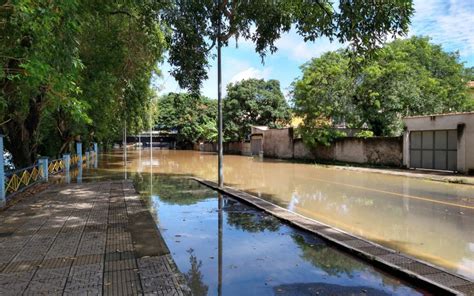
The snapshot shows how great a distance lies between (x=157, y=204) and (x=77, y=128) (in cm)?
1553

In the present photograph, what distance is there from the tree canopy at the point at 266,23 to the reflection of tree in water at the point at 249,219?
4.55 meters

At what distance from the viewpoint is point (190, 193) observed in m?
15.0

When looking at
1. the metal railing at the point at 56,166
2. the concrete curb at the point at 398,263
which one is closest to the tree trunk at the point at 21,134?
the metal railing at the point at 56,166

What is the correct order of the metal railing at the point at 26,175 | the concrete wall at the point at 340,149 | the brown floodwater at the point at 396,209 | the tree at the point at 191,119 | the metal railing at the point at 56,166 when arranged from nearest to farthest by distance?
the brown floodwater at the point at 396,209
the metal railing at the point at 26,175
the metal railing at the point at 56,166
the concrete wall at the point at 340,149
the tree at the point at 191,119

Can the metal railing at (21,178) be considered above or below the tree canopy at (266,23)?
below

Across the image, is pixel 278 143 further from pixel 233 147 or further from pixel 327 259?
pixel 327 259

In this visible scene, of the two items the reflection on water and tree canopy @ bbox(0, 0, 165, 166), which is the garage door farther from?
tree canopy @ bbox(0, 0, 165, 166)

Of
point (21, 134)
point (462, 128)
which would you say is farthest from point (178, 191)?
point (462, 128)

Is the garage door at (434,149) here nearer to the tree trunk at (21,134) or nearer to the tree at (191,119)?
the tree trunk at (21,134)

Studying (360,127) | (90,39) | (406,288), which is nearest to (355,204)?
(406,288)

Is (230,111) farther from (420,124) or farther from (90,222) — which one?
(90,222)

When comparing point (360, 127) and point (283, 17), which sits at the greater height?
point (283, 17)

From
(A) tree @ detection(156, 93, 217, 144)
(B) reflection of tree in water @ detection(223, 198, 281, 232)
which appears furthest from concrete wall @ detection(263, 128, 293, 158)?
(B) reflection of tree in water @ detection(223, 198, 281, 232)

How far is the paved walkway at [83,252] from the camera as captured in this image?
510cm
